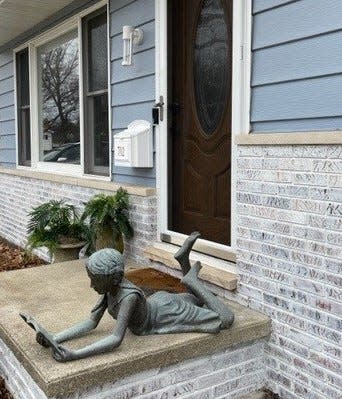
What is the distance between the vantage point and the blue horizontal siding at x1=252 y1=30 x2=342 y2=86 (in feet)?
7.92

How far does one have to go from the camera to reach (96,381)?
219 cm

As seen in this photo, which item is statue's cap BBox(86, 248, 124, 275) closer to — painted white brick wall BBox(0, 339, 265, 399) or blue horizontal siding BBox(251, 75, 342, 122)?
painted white brick wall BBox(0, 339, 265, 399)

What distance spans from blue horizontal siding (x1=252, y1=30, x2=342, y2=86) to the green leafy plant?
2.26 meters

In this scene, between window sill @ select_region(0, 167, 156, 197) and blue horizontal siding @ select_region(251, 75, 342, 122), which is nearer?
blue horizontal siding @ select_region(251, 75, 342, 122)

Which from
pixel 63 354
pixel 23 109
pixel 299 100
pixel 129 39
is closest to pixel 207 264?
pixel 299 100

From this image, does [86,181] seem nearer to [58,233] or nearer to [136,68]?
[58,233]

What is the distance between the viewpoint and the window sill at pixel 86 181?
3956mm

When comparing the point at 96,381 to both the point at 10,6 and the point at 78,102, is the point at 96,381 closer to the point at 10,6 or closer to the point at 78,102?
the point at 78,102

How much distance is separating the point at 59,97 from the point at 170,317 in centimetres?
394

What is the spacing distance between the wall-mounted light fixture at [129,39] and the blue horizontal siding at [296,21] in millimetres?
1326

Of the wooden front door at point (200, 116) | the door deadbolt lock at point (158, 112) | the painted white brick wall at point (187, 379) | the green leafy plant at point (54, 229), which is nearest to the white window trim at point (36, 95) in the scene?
the green leafy plant at point (54, 229)

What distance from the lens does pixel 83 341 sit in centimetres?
245

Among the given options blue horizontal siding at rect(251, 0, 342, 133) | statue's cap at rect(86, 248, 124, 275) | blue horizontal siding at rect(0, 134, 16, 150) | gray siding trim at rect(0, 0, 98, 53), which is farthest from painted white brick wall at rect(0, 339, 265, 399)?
blue horizontal siding at rect(0, 134, 16, 150)

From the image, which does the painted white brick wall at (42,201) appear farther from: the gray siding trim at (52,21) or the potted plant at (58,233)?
the gray siding trim at (52,21)
